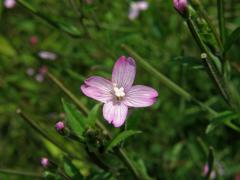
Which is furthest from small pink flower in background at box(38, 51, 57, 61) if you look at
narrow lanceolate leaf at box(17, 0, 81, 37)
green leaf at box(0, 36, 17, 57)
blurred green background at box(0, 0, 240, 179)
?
narrow lanceolate leaf at box(17, 0, 81, 37)

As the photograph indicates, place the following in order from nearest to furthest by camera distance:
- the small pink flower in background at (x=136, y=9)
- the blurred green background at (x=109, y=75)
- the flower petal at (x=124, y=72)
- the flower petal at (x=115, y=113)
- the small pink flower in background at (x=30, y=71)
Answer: the flower petal at (x=115, y=113) < the flower petal at (x=124, y=72) < the blurred green background at (x=109, y=75) < the small pink flower in background at (x=136, y=9) < the small pink flower in background at (x=30, y=71)

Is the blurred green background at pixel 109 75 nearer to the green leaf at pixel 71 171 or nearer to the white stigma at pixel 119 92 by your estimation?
the white stigma at pixel 119 92

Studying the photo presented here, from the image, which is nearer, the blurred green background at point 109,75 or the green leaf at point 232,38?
the green leaf at point 232,38

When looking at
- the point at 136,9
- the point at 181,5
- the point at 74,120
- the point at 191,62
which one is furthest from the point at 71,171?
the point at 136,9

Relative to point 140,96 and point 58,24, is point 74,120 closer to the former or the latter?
point 140,96

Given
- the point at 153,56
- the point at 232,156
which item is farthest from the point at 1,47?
the point at 232,156

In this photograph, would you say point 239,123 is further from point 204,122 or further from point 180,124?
point 204,122

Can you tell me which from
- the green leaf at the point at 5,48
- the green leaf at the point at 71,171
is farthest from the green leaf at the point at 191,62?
the green leaf at the point at 5,48
